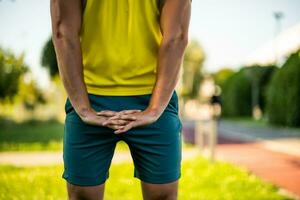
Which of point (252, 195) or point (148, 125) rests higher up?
point (148, 125)

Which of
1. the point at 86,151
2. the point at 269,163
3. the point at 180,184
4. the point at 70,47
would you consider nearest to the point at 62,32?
the point at 70,47

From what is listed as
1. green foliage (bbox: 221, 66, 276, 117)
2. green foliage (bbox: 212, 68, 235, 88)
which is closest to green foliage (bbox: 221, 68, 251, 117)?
green foliage (bbox: 221, 66, 276, 117)

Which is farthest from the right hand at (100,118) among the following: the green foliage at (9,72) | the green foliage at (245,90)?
the green foliage at (245,90)

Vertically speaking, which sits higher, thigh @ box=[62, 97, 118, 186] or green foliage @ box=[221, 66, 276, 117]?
thigh @ box=[62, 97, 118, 186]

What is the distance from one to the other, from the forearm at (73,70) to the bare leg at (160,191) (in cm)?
39

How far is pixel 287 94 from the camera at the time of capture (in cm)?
1950

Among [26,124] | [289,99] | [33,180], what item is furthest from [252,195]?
[26,124]

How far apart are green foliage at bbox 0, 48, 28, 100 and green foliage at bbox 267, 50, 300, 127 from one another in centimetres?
1217

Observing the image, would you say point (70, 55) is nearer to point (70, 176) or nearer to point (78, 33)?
point (78, 33)

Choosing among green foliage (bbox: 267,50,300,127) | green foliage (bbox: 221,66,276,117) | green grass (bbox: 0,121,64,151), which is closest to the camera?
green grass (bbox: 0,121,64,151)

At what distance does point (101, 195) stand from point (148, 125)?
1.17 feet

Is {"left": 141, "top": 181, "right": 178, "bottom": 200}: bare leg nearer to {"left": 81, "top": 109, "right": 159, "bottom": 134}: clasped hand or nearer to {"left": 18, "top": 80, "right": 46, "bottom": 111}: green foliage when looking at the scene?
{"left": 81, "top": 109, "right": 159, "bottom": 134}: clasped hand

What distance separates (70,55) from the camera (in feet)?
5.78

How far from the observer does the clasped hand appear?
1.73 meters
